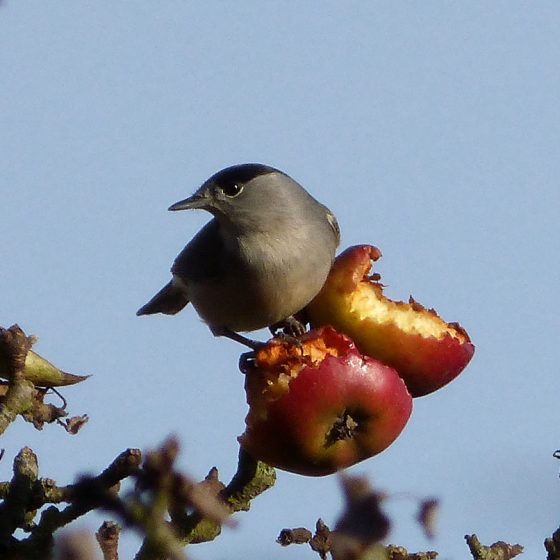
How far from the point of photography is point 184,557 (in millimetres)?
1667

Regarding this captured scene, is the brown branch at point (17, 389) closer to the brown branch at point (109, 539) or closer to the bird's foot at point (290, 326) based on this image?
the brown branch at point (109, 539)

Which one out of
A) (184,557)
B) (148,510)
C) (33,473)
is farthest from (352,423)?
(184,557)

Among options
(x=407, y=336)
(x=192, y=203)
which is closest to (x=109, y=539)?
(x=407, y=336)

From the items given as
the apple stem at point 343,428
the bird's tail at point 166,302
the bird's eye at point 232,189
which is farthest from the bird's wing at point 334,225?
the apple stem at point 343,428

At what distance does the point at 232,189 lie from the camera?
617 cm

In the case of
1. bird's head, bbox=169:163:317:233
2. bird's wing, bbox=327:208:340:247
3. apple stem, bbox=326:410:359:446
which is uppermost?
bird's wing, bbox=327:208:340:247

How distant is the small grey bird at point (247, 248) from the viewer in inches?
233

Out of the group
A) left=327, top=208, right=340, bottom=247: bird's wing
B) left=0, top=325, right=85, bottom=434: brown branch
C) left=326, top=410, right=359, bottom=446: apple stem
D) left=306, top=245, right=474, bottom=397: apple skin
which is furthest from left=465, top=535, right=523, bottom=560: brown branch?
left=327, top=208, right=340, bottom=247: bird's wing

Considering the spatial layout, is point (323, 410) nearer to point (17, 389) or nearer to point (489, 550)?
point (489, 550)

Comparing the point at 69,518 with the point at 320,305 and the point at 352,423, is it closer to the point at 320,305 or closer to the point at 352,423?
the point at 352,423

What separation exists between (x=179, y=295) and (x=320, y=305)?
2.99 meters

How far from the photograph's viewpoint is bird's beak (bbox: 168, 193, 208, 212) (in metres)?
5.94

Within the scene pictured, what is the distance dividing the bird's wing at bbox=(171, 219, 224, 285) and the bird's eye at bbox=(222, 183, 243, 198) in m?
0.28

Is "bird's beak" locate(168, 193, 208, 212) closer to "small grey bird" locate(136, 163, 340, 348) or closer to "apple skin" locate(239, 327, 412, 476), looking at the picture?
"small grey bird" locate(136, 163, 340, 348)
